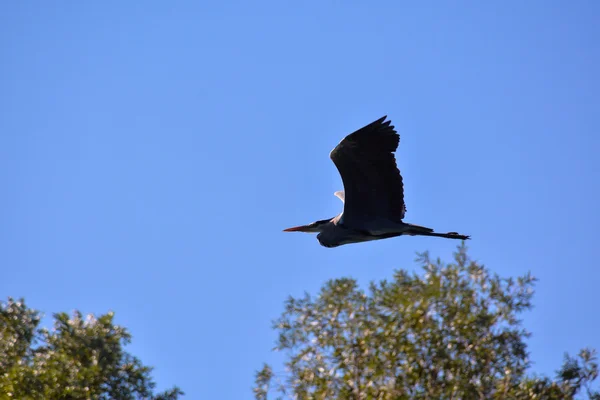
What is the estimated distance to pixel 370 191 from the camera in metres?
14.2

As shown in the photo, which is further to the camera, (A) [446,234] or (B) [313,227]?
(B) [313,227]

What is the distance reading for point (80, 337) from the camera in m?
14.1

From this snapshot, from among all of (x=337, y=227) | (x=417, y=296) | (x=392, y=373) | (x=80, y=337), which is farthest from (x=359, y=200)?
(x=80, y=337)

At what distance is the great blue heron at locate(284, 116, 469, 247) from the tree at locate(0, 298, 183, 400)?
374cm

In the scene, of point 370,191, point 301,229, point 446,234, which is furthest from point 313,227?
point 446,234

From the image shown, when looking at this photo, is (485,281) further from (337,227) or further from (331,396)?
(337,227)

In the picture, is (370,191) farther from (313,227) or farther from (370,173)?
(313,227)

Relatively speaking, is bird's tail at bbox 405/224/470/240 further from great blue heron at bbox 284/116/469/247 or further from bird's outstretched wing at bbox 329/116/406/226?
bird's outstretched wing at bbox 329/116/406/226

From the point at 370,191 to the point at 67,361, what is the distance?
5.23 metres

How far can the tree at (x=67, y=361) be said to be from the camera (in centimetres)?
1330

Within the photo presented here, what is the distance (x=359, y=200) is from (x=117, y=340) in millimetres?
4362

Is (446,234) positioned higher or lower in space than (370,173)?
lower

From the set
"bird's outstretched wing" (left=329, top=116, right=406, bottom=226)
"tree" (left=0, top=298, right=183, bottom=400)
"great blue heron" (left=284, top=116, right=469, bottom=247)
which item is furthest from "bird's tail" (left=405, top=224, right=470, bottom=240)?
"tree" (left=0, top=298, right=183, bottom=400)

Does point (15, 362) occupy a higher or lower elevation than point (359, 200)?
lower
